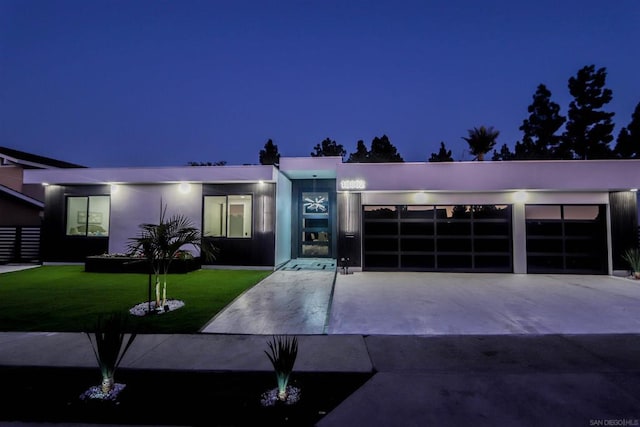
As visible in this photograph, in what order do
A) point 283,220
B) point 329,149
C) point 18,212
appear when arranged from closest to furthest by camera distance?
point 283,220 → point 18,212 → point 329,149

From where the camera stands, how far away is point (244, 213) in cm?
1020

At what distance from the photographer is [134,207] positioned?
10.6 metres

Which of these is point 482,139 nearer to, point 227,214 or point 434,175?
point 434,175

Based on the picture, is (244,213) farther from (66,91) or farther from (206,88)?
(66,91)

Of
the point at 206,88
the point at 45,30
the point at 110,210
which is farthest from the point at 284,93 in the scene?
the point at 110,210

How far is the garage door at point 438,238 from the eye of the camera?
966 centimetres

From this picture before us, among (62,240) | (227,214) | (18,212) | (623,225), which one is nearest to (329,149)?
(227,214)

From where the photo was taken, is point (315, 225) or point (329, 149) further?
point (329, 149)

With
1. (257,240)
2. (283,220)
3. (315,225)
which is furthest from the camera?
(315,225)

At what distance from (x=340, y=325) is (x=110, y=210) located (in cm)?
988

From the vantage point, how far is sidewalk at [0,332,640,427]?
8.13 feet

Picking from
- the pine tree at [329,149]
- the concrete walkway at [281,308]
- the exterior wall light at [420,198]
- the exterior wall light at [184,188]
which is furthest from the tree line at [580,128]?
the concrete walkway at [281,308]

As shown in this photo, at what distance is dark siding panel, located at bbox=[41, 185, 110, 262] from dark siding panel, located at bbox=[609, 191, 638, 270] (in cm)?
Answer: 1657

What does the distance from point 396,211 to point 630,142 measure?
26219 mm
